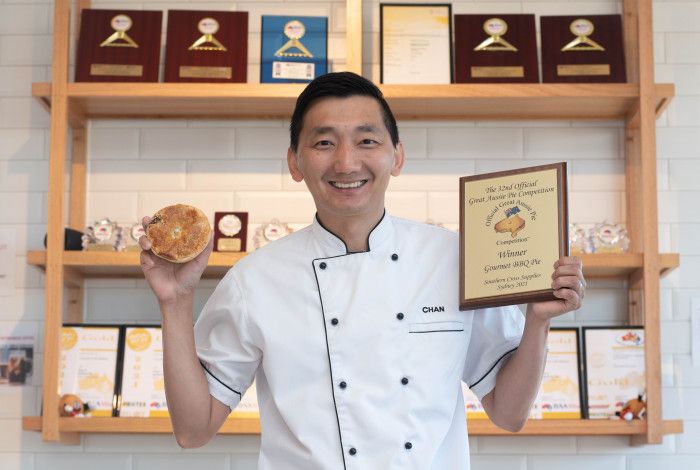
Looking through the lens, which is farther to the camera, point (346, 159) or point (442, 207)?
point (442, 207)

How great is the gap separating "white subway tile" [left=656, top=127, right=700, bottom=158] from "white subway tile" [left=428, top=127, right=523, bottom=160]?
0.50 metres

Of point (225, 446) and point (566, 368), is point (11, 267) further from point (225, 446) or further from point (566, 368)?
point (566, 368)

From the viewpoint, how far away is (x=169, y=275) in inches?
81.7

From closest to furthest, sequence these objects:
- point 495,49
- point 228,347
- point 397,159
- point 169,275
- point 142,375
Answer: point 169,275
point 228,347
point 397,159
point 142,375
point 495,49

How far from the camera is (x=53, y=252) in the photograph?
11.5 ft

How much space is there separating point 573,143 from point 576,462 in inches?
43.5

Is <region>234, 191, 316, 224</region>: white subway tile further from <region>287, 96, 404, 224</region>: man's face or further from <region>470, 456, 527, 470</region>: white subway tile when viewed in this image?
<region>287, 96, 404, 224</region>: man's face

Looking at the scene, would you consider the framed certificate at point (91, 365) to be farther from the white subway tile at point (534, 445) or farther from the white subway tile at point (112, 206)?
the white subway tile at point (534, 445)

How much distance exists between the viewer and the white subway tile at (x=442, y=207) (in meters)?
3.80

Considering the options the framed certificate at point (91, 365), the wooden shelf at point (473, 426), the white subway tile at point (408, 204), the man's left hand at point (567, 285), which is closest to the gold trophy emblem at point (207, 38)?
the white subway tile at point (408, 204)

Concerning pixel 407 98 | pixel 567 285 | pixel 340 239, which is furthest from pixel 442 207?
pixel 567 285

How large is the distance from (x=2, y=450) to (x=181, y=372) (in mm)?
1943

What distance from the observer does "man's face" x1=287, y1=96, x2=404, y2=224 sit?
2170mm

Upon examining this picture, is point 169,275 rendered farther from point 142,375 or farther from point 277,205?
point 277,205
